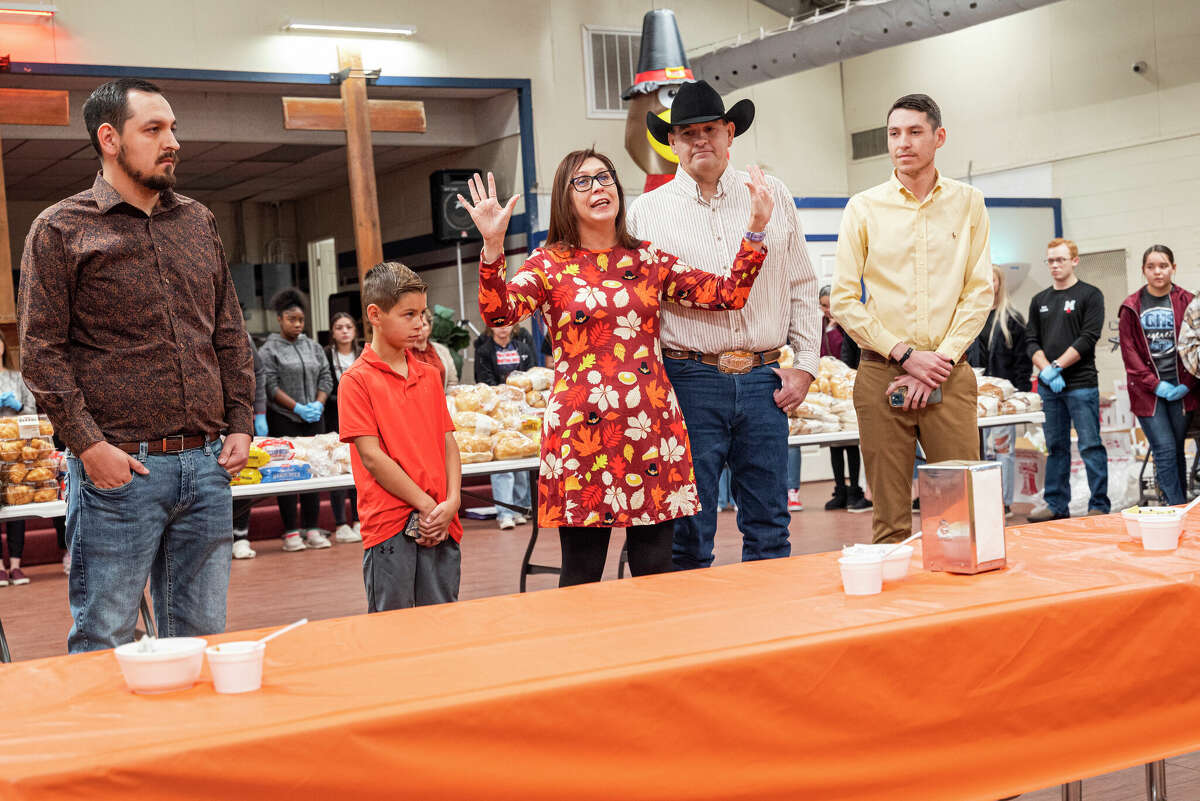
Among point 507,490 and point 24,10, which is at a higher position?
point 24,10

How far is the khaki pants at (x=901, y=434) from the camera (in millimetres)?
3225

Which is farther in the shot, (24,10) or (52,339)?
(24,10)

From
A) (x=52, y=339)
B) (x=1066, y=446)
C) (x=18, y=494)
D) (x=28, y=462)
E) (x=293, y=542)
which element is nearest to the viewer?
(x=52, y=339)

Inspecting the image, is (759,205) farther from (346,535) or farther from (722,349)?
(346,535)

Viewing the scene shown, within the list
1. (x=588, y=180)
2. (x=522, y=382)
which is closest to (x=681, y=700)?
(x=588, y=180)

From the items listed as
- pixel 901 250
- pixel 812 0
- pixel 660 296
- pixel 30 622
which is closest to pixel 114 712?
pixel 660 296

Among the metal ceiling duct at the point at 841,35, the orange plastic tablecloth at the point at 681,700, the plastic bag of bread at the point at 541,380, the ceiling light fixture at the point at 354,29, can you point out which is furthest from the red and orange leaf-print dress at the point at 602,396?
the ceiling light fixture at the point at 354,29

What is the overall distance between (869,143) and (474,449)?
9152mm

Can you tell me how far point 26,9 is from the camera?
933 cm

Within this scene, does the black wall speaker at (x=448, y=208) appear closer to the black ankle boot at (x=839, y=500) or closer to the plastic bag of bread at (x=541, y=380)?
the black ankle boot at (x=839, y=500)

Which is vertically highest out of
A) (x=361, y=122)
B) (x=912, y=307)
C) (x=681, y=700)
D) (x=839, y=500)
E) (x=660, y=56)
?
(x=660, y=56)

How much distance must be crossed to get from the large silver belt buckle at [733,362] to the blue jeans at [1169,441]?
4.13 metres

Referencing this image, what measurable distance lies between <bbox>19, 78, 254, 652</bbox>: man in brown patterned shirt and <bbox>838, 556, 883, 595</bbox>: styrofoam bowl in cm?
133

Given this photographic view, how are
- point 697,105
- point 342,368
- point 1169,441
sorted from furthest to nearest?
point 342,368 < point 1169,441 < point 697,105
